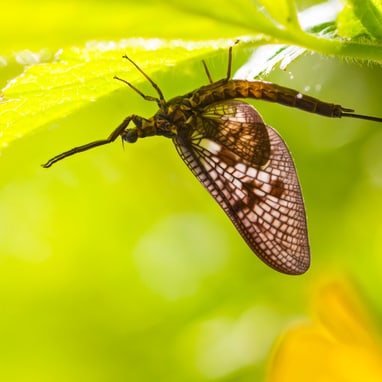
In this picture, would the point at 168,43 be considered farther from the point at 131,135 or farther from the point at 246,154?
the point at 131,135

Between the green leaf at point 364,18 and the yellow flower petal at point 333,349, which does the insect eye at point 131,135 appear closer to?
the green leaf at point 364,18

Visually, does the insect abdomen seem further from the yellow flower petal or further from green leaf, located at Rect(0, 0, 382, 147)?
the yellow flower petal

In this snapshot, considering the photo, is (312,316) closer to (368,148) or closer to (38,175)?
(368,148)

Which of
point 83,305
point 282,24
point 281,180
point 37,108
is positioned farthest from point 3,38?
point 83,305

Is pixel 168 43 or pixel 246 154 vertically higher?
pixel 168 43

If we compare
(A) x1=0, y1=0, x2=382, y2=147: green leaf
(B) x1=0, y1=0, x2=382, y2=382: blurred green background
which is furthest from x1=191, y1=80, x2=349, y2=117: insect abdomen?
(B) x1=0, y1=0, x2=382, y2=382: blurred green background

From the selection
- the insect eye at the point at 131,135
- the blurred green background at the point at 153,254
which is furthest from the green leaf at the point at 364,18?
the blurred green background at the point at 153,254

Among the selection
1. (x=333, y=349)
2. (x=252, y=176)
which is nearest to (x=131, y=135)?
(x=252, y=176)
